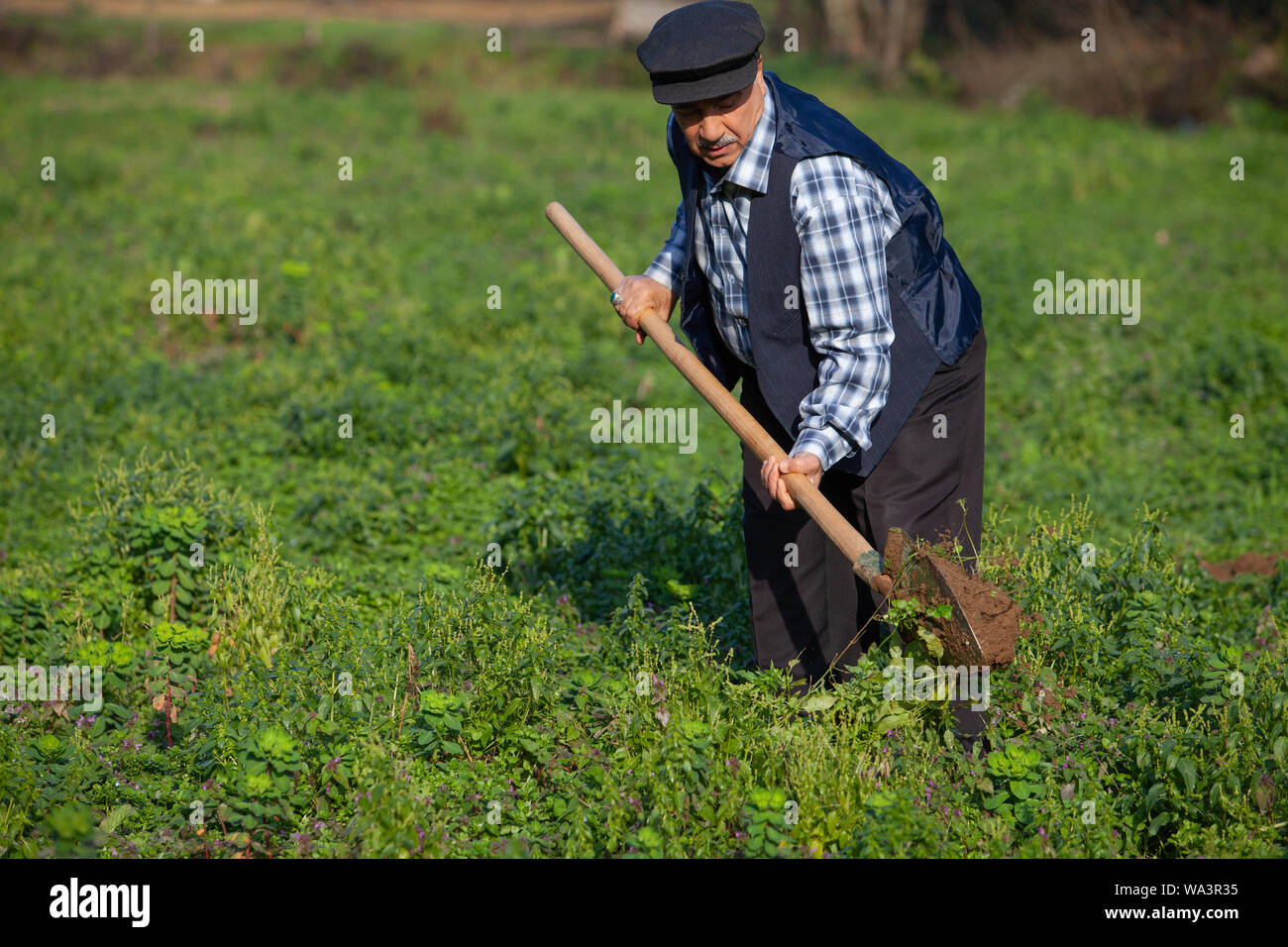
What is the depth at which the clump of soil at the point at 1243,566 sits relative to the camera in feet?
16.4

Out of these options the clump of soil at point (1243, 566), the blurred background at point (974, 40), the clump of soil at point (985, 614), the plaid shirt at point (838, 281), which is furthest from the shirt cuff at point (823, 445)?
the blurred background at point (974, 40)

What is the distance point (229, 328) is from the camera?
7809 millimetres

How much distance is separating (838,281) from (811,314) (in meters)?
0.11

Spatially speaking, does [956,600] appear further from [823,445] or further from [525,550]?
[525,550]

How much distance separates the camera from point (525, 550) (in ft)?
15.7

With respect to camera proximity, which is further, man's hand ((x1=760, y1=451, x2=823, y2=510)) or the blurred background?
the blurred background

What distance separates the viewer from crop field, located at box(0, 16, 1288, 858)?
315 centimetres

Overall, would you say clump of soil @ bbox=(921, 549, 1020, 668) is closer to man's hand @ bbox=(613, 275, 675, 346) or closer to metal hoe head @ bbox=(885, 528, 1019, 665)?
metal hoe head @ bbox=(885, 528, 1019, 665)

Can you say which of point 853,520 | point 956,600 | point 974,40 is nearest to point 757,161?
point 853,520

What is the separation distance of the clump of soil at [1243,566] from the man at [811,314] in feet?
6.91

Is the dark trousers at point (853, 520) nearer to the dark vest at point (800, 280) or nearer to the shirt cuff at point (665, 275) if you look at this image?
the dark vest at point (800, 280)

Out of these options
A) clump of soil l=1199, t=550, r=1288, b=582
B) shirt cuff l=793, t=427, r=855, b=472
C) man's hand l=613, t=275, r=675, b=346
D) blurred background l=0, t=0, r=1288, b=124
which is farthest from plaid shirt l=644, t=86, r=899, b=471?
blurred background l=0, t=0, r=1288, b=124

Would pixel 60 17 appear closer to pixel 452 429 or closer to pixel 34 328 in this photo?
pixel 34 328

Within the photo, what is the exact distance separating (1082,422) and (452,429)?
3250 millimetres
